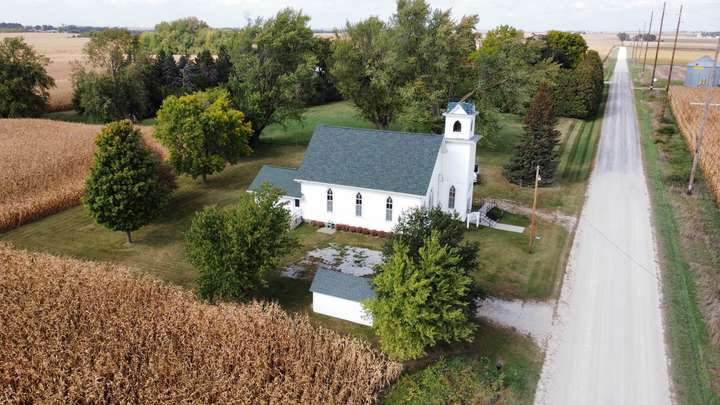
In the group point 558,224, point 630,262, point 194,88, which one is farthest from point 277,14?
point 630,262

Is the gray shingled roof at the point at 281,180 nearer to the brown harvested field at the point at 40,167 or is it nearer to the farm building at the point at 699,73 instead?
the brown harvested field at the point at 40,167

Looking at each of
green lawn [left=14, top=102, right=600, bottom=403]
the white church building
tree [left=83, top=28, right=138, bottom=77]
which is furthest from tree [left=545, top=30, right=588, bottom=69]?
the white church building

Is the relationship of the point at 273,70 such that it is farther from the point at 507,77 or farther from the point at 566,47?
the point at 566,47

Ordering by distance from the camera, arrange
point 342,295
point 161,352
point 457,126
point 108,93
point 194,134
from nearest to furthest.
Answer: point 161,352
point 342,295
point 457,126
point 194,134
point 108,93

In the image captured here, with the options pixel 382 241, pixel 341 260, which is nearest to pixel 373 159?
pixel 382 241

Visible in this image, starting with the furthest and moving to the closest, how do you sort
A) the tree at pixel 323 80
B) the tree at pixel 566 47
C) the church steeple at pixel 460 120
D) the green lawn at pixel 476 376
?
1. the tree at pixel 566 47
2. the tree at pixel 323 80
3. the church steeple at pixel 460 120
4. the green lawn at pixel 476 376

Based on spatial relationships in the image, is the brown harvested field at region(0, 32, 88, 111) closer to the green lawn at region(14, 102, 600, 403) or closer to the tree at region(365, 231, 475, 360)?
the green lawn at region(14, 102, 600, 403)

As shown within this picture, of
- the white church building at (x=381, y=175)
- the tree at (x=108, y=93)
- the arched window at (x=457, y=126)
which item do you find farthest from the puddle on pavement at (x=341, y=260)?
the tree at (x=108, y=93)

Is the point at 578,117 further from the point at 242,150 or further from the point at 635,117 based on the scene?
the point at 242,150
